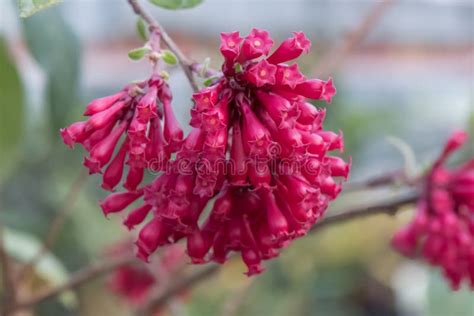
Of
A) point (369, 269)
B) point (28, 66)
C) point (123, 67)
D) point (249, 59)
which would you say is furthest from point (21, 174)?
point (123, 67)

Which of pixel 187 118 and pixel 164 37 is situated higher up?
pixel 164 37

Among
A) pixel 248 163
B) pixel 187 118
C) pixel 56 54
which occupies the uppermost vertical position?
pixel 248 163

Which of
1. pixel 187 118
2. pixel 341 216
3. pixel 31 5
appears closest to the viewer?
pixel 31 5

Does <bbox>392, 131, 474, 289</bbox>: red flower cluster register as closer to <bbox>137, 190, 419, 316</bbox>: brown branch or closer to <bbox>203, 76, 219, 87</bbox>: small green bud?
<bbox>137, 190, 419, 316</bbox>: brown branch

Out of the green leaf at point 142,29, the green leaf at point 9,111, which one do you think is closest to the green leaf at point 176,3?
the green leaf at point 142,29

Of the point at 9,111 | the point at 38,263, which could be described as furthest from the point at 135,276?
the point at 9,111

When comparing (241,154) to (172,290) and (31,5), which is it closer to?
(31,5)

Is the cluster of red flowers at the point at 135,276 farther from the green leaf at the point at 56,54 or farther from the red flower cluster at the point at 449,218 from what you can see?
the red flower cluster at the point at 449,218
